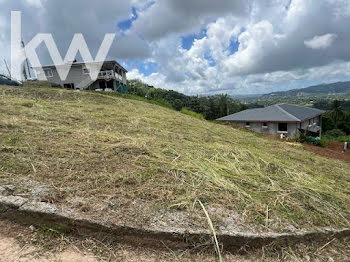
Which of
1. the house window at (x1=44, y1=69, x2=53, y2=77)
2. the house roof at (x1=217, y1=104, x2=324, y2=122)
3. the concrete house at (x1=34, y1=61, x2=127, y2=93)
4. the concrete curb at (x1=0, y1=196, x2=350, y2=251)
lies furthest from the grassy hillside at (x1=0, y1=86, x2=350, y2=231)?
the house window at (x1=44, y1=69, x2=53, y2=77)

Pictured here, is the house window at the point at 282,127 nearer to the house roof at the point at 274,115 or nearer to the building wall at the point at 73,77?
the house roof at the point at 274,115

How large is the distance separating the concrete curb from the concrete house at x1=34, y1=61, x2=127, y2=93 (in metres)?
19.5

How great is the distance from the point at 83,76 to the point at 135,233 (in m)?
20.8

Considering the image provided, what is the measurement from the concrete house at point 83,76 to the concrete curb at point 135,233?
→ 19466 mm

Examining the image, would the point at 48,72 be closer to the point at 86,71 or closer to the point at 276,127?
the point at 86,71

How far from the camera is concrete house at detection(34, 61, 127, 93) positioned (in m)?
19.8

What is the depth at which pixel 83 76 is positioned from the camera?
1983 cm

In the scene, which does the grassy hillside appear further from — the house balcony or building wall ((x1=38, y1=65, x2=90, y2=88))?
building wall ((x1=38, y1=65, x2=90, y2=88))

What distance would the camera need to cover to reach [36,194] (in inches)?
65.8

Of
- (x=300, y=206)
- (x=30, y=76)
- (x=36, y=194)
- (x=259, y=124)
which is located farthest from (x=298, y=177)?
(x=30, y=76)

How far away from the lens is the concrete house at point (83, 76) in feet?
64.8

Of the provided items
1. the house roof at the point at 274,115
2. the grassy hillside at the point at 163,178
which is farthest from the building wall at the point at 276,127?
the grassy hillside at the point at 163,178

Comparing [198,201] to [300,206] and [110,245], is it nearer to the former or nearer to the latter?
[110,245]

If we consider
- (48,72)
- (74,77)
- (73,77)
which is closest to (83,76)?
(74,77)
